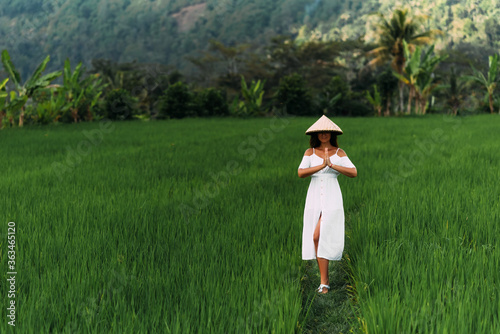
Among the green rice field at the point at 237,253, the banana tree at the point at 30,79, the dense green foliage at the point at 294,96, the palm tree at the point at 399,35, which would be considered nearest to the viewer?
the green rice field at the point at 237,253

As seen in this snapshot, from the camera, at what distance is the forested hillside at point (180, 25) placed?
59.2 metres

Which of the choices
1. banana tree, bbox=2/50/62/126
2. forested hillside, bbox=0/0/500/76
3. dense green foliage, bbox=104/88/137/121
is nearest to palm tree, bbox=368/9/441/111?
dense green foliage, bbox=104/88/137/121

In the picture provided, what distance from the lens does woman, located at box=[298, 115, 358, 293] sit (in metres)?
1.81

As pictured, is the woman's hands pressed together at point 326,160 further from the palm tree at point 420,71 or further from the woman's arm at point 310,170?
the palm tree at point 420,71

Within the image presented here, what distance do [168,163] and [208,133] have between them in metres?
4.14

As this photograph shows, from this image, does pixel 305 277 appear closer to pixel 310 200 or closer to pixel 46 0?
pixel 310 200

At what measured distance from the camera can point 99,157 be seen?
580cm

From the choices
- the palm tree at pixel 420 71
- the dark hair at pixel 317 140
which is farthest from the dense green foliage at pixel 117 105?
the dark hair at pixel 317 140

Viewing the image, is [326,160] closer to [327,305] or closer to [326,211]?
[326,211]

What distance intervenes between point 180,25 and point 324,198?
277 feet

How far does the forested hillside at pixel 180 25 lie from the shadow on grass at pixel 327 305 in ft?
180

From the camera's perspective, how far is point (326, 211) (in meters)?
1.81

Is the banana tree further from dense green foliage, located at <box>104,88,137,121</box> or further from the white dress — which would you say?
the white dress

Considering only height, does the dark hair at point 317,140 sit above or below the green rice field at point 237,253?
above
